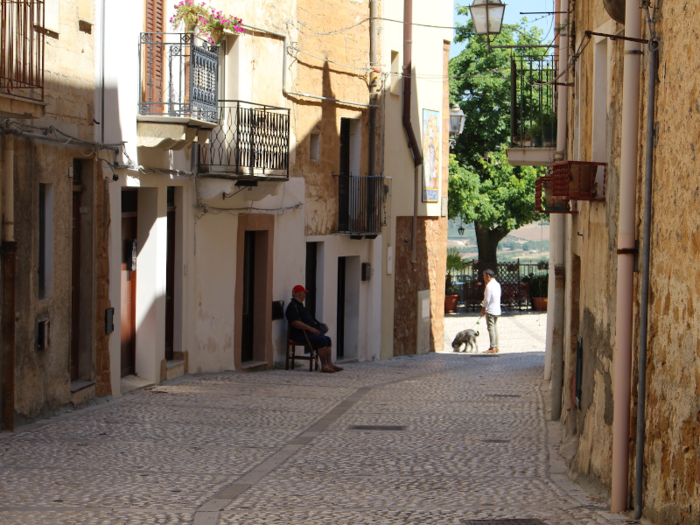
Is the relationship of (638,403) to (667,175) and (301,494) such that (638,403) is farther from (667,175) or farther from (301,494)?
(301,494)

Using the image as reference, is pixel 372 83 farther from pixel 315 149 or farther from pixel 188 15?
pixel 188 15

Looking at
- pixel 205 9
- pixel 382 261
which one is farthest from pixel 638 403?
pixel 382 261

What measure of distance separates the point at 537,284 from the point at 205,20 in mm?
22909

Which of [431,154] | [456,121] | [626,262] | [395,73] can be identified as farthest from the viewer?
[456,121]

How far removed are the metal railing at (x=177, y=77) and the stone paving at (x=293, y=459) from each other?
3835 mm

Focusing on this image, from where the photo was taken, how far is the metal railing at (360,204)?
65.0ft

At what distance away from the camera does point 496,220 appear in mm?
35250

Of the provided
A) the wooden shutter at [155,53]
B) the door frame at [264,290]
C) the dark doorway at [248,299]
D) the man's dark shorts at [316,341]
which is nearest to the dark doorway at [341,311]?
the door frame at [264,290]

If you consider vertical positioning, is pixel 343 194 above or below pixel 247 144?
below

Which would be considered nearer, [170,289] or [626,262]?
[626,262]

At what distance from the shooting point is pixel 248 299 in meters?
17.0

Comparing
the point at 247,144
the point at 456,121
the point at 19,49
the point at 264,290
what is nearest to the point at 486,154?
the point at 456,121

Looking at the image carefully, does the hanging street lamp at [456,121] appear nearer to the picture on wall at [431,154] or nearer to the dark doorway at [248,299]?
the picture on wall at [431,154]

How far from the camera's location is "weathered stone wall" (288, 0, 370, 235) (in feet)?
59.9
